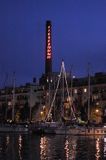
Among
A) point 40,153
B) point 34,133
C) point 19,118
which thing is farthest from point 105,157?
point 19,118

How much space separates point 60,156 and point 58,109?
86.1 m

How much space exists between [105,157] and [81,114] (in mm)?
89018

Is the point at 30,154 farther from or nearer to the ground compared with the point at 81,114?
nearer to the ground

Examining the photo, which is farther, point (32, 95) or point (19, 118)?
point (32, 95)

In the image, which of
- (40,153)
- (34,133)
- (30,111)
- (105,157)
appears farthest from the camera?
(30,111)

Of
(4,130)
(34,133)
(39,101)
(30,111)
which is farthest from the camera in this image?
(39,101)

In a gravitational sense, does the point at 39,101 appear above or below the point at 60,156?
above

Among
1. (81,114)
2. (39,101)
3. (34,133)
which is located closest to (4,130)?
(34,133)

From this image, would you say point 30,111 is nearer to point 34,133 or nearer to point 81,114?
point 81,114

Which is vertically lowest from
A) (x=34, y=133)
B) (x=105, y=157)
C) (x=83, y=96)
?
(x=105, y=157)

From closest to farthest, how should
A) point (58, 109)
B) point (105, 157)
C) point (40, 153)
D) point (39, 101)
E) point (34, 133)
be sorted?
point (105, 157), point (40, 153), point (34, 133), point (58, 109), point (39, 101)

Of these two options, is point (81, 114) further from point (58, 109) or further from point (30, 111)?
point (30, 111)

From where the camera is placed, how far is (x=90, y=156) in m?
64.4

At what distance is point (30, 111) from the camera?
170625 mm
